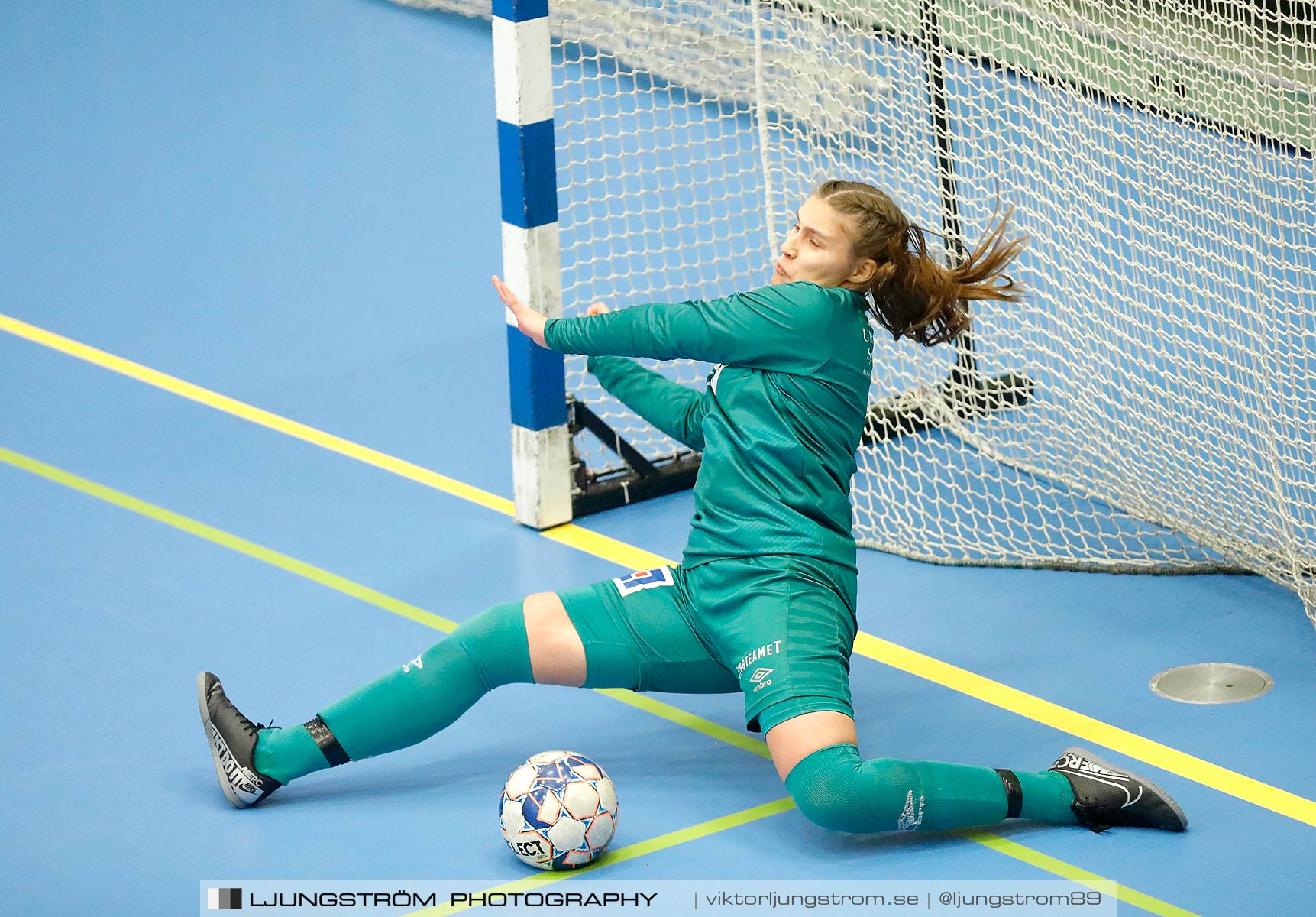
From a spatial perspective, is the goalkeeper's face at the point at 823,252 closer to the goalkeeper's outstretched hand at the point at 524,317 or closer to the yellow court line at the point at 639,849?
the goalkeeper's outstretched hand at the point at 524,317

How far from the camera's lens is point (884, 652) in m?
4.40

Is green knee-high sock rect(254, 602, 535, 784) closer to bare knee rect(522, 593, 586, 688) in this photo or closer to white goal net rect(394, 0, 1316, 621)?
bare knee rect(522, 593, 586, 688)

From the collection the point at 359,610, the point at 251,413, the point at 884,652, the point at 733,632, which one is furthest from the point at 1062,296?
the point at 733,632

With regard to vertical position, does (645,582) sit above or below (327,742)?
above

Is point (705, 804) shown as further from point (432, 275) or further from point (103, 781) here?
point (432, 275)

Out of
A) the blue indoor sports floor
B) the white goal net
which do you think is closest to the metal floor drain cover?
the blue indoor sports floor

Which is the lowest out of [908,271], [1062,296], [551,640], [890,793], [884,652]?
[890,793]

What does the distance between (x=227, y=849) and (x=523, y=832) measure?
0.63 m

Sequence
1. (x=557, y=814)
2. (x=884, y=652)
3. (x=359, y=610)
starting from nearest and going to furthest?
(x=557, y=814) → (x=884, y=652) → (x=359, y=610)

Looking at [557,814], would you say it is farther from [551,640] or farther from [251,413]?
[251,413]

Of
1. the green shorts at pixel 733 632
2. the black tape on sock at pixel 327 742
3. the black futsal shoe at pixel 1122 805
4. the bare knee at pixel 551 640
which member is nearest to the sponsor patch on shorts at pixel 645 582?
the green shorts at pixel 733 632

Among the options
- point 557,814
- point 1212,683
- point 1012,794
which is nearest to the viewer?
point 557,814

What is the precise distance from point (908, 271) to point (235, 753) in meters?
1.79

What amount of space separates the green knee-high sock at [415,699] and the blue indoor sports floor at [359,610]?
13 centimetres
